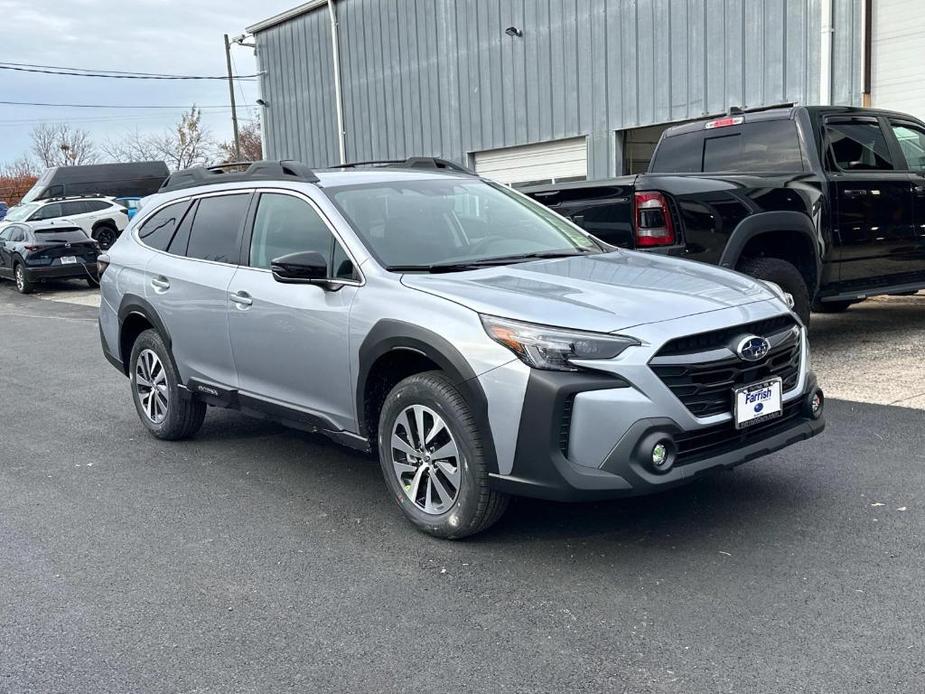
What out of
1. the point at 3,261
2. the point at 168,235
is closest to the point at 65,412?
the point at 168,235

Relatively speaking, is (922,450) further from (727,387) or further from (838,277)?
(838,277)

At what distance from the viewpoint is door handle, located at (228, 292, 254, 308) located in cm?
514

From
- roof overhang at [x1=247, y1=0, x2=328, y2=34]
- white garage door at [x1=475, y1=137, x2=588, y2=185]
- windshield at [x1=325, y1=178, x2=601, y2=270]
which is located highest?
roof overhang at [x1=247, y1=0, x2=328, y2=34]

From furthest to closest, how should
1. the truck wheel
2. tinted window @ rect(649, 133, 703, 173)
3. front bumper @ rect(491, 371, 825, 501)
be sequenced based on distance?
tinted window @ rect(649, 133, 703, 173)
the truck wheel
front bumper @ rect(491, 371, 825, 501)

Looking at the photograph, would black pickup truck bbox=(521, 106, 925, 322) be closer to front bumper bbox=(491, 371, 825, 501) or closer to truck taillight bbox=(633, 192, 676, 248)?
truck taillight bbox=(633, 192, 676, 248)

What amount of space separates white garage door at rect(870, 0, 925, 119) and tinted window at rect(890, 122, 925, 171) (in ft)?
14.5

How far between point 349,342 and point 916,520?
8.95 feet

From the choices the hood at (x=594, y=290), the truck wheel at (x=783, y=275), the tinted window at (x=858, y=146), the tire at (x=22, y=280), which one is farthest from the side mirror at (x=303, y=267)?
the tire at (x=22, y=280)

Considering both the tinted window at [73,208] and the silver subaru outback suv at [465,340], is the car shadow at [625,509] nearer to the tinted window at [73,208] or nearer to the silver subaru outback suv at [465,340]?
the silver subaru outback suv at [465,340]

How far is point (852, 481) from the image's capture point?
15.6 ft

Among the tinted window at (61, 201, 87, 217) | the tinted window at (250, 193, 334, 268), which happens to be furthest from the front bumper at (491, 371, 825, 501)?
the tinted window at (61, 201, 87, 217)

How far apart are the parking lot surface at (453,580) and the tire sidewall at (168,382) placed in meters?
0.34

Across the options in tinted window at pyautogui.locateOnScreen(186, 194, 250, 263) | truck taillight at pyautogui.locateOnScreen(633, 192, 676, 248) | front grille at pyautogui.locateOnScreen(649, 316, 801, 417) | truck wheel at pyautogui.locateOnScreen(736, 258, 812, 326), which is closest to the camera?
front grille at pyautogui.locateOnScreen(649, 316, 801, 417)

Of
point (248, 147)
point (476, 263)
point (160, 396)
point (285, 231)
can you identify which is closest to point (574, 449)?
point (476, 263)
